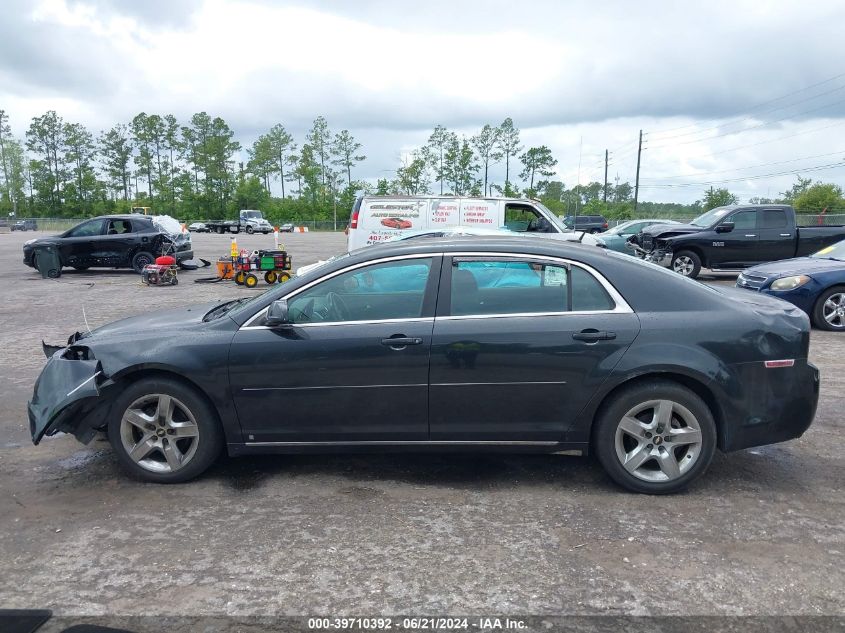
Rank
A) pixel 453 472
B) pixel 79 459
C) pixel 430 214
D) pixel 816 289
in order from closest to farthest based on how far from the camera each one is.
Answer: pixel 453 472 → pixel 79 459 → pixel 816 289 → pixel 430 214

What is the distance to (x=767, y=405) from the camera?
4.08m

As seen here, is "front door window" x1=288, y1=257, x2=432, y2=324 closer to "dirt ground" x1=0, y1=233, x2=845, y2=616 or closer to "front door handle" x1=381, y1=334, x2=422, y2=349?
"front door handle" x1=381, y1=334, x2=422, y2=349

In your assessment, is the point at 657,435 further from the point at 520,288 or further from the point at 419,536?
the point at 419,536

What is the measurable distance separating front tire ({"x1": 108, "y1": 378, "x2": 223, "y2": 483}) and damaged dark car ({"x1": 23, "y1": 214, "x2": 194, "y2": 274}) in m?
15.7

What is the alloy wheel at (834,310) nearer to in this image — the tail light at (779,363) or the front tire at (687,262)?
the front tire at (687,262)

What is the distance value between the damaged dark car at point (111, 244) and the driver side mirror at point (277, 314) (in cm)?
1604

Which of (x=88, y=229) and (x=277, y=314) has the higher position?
(x=88, y=229)

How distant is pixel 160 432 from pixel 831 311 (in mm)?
9575

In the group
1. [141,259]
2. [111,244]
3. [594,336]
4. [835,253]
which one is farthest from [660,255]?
[111,244]

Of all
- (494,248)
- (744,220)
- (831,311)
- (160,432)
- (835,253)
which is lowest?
(160,432)

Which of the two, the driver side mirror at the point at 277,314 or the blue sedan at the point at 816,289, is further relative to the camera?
the blue sedan at the point at 816,289

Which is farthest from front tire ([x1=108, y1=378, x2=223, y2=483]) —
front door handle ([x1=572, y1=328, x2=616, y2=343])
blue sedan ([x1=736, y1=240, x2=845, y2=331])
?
blue sedan ([x1=736, y1=240, x2=845, y2=331])

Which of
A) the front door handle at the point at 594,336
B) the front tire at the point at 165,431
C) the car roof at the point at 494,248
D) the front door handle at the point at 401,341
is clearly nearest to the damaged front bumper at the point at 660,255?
the car roof at the point at 494,248

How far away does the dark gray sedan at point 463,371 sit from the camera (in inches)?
159
